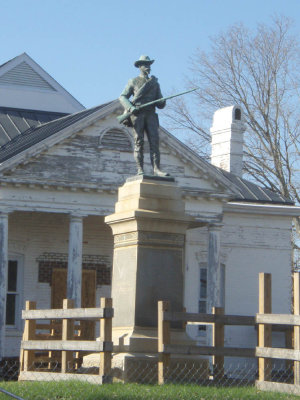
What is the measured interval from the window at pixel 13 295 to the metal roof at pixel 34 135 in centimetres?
314

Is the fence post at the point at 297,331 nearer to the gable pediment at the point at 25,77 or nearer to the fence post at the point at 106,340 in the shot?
the fence post at the point at 106,340

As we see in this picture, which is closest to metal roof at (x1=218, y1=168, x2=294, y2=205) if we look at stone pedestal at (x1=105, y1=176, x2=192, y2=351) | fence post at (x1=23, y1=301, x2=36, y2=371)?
fence post at (x1=23, y1=301, x2=36, y2=371)

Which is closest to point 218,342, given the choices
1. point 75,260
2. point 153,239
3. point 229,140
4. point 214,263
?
point 153,239

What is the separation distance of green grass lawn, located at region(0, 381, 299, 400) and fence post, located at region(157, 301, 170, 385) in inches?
15.8

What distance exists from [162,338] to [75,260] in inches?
525

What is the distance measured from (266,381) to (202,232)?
17.1 m

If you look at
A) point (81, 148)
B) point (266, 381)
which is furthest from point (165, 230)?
point (81, 148)

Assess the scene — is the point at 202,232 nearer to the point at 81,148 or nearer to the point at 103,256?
the point at 103,256

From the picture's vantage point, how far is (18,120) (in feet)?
102

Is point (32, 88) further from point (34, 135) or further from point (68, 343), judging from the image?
point (68, 343)

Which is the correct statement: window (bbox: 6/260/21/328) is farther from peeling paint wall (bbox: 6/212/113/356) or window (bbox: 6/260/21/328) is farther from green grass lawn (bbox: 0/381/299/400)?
green grass lawn (bbox: 0/381/299/400)

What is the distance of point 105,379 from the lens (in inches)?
474

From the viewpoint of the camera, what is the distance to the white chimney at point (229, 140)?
106 ft

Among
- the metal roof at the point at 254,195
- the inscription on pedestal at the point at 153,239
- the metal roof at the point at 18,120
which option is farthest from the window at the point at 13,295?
the inscription on pedestal at the point at 153,239
